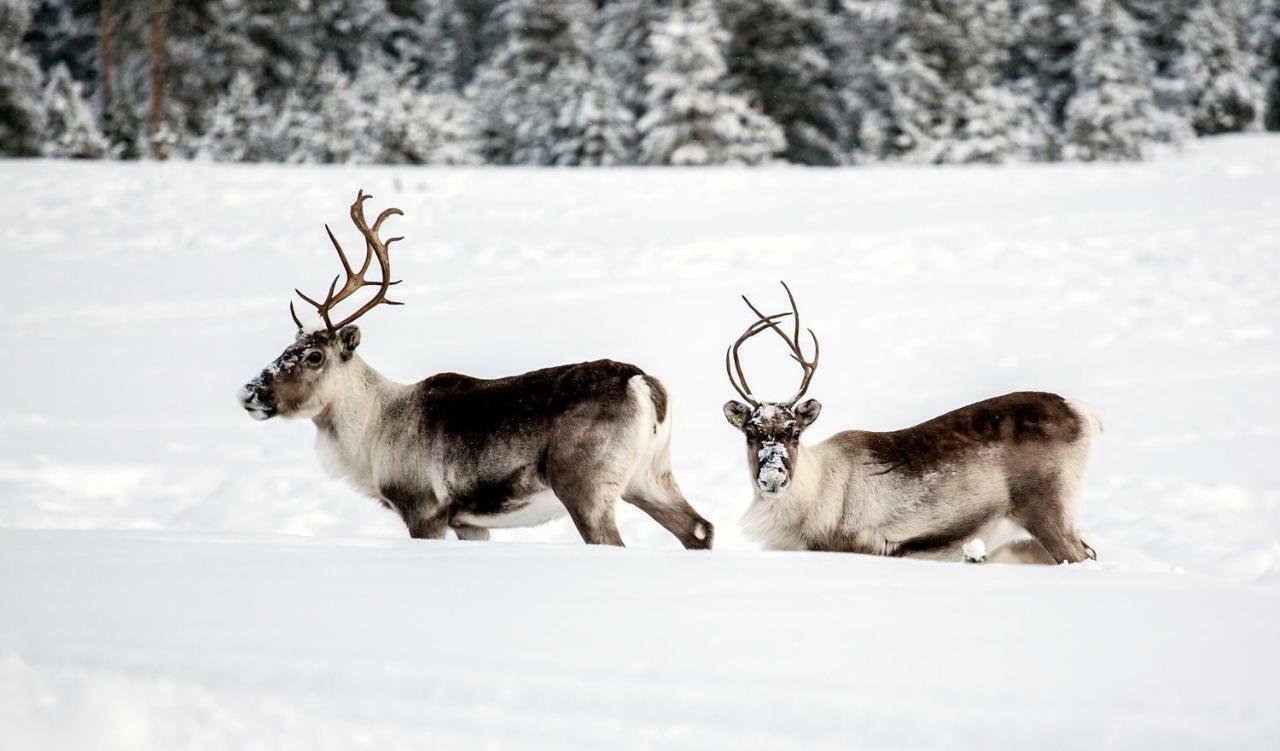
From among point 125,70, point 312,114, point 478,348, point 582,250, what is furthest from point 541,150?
point 478,348

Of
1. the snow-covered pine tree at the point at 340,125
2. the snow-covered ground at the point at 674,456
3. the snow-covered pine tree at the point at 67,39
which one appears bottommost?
the snow-covered pine tree at the point at 67,39

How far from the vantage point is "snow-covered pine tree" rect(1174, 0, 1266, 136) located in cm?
3616

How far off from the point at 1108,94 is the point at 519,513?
29.6 m

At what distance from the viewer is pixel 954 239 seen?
16516mm

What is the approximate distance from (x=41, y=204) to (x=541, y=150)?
19.1 metres

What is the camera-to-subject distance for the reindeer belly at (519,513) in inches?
228

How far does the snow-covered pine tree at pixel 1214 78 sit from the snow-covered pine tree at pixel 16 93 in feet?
103

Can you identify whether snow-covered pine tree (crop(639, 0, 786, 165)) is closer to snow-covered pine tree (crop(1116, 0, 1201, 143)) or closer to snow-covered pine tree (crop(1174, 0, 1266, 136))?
snow-covered pine tree (crop(1116, 0, 1201, 143))

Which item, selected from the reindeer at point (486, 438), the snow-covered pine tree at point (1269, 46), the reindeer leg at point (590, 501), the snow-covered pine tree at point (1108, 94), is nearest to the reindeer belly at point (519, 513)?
the reindeer at point (486, 438)

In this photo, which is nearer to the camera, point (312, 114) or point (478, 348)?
point (478, 348)

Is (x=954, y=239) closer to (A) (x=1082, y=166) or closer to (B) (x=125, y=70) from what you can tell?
(A) (x=1082, y=166)

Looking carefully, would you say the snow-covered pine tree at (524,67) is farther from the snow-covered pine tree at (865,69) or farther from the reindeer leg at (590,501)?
the reindeer leg at (590,501)

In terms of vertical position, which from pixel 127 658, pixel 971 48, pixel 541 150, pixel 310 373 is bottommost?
pixel 541 150

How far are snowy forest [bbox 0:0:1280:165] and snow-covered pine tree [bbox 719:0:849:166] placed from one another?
67 mm
